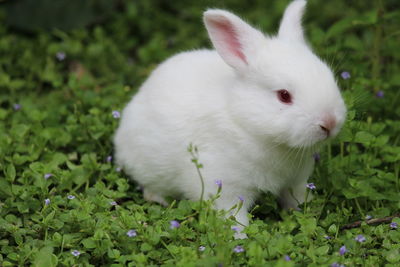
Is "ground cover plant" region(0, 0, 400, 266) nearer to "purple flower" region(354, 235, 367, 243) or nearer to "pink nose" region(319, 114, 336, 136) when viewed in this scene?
"purple flower" region(354, 235, 367, 243)

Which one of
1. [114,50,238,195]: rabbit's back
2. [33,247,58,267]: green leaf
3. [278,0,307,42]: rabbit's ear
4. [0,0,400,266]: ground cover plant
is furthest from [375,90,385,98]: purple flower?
[33,247,58,267]: green leaf

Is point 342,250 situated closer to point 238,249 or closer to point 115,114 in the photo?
point 238,249

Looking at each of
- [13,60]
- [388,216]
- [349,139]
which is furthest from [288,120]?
[13,60]

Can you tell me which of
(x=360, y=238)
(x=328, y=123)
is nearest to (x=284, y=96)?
(x=328, y=123)

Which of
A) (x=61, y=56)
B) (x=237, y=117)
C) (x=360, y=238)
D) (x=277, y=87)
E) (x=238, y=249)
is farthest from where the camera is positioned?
(x=61, y=56)

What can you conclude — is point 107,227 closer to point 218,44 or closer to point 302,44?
point 218,44

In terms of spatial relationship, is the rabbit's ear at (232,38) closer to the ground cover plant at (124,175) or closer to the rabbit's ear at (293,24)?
the rabbit's ear at (293,24)

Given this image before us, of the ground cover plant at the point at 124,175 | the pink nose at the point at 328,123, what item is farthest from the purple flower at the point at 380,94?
the pink nose at the point at 328,123
